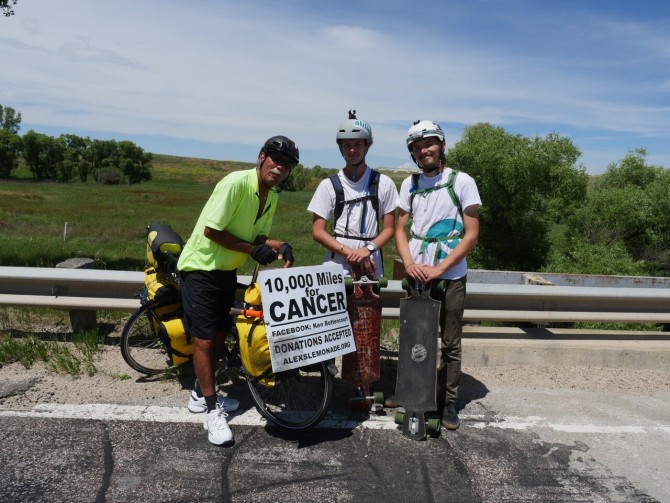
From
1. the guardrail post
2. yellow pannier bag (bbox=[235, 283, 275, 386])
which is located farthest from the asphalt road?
the guardrail post

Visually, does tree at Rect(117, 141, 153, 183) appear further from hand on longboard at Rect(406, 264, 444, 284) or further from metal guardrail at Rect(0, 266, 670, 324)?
hand on longboard at Rect(406, 264, 444, 284)

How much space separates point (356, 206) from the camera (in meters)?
4.15

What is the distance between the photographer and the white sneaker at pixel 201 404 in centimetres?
404

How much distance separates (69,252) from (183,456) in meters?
13.2

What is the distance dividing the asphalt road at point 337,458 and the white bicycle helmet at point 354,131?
2.07 metres

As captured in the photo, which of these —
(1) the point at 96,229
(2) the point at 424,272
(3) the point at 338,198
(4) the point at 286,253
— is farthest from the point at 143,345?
(1) the point at 96,229

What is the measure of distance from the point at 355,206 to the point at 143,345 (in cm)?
247

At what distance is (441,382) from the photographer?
170 inches

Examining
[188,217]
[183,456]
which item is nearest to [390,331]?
[183,456]

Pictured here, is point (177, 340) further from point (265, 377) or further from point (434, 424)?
point (434, 424)

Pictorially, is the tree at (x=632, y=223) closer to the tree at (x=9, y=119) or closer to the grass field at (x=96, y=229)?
the grass field at (x=96, y=229)

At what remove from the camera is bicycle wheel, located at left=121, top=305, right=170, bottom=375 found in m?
4.69

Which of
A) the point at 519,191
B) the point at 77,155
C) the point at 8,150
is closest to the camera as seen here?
the point at 519,191

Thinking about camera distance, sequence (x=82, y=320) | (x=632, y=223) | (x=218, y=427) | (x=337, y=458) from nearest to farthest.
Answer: (x=337, y=458), (x=218, y=427), (x=82, y=320), (x=632, y=223)
